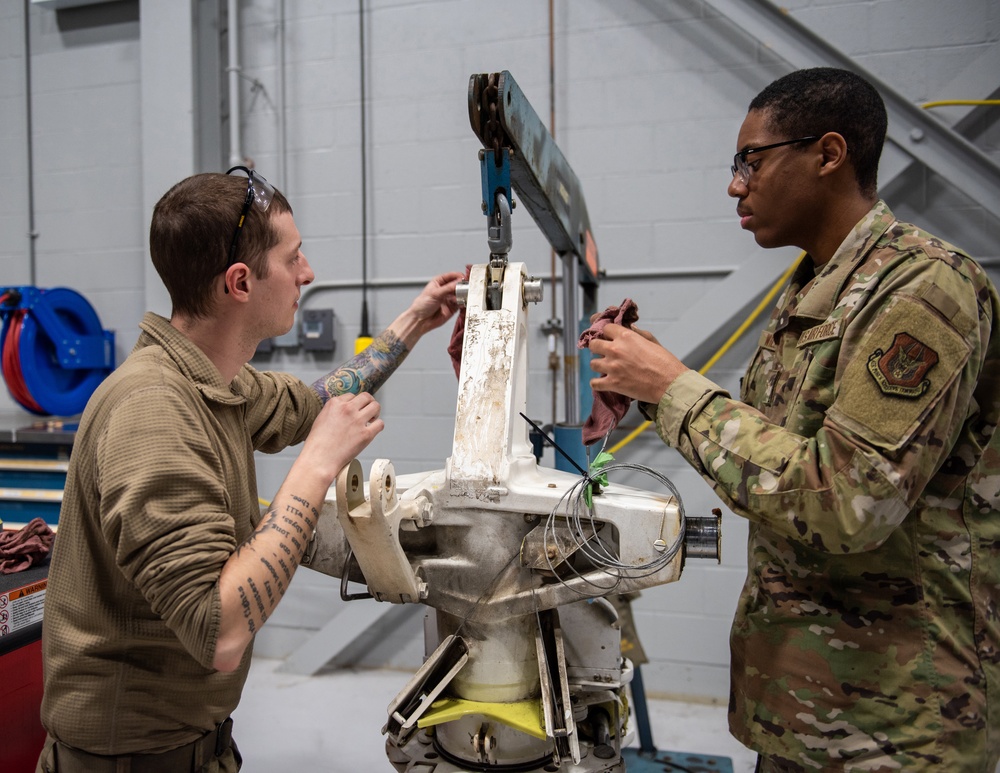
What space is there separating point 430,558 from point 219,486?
1.23 feet

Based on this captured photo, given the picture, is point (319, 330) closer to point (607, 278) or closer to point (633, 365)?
point (607, 278)

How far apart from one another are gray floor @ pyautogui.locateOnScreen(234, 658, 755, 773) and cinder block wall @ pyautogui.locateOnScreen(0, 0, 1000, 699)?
13 centimetres

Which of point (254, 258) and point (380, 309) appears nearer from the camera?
point (254, 258)

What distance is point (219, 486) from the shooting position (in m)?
0.97

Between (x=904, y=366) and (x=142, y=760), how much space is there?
3.87ft

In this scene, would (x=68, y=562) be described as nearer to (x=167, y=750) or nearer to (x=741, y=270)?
(x=167, y=750)

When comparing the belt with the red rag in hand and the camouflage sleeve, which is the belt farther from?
the camouflage sleeve

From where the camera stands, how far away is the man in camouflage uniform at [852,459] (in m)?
0.96

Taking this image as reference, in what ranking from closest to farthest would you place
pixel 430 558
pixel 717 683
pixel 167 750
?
1. pixel 167 750
2. pixel 430 558
3. pixel 717 683

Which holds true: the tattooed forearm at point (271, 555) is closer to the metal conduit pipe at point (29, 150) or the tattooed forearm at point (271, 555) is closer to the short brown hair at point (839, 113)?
the short brown hair at point (839, 113)

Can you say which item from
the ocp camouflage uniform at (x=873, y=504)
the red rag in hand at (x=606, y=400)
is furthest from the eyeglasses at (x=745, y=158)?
the red rag in hand at (x=606, y=400)

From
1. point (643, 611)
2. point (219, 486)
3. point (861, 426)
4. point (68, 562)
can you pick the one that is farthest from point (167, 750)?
point (643, 611)

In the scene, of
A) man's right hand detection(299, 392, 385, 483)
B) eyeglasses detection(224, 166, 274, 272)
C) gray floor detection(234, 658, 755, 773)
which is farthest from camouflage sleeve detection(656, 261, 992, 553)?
gray floor detection(234, 658, 755, 773)

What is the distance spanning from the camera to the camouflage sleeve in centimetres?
94
